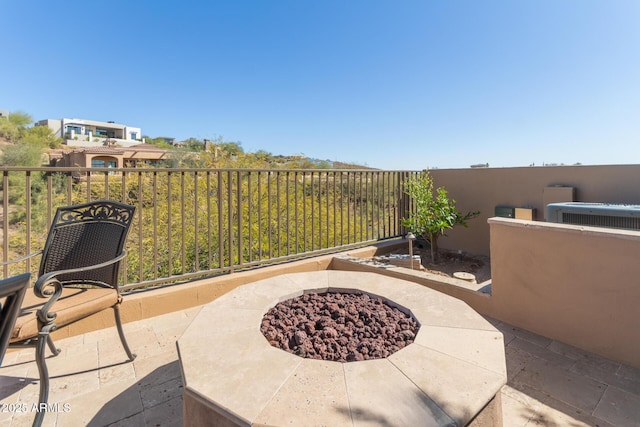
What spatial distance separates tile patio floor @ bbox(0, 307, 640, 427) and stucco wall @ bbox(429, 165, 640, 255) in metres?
2.23

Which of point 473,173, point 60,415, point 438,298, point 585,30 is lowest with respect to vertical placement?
point 60,415

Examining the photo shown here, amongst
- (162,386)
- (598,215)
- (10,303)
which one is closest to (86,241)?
(162,386)

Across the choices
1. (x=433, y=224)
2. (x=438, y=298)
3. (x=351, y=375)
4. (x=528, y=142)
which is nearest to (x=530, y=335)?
(x=438, y=298)

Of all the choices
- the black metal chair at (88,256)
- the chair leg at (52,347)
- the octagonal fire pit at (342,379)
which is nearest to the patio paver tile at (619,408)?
the octagonal fire pit at (342,379)

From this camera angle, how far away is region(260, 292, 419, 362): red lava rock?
4.08 feet

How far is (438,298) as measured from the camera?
176 cm

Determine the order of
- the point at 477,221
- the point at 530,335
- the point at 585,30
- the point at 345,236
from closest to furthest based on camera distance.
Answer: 1. the point at 530,335
2. the point at 345,236
3. the point at 477,221
4. the point at 585,30

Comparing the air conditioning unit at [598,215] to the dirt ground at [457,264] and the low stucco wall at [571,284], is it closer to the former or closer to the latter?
the low stucco wall at [571,284]

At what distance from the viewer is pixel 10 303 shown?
66 cm

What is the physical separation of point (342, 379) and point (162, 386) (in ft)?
4.35

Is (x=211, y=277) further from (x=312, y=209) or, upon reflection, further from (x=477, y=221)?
(x=477, y=221)

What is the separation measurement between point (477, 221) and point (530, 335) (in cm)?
239

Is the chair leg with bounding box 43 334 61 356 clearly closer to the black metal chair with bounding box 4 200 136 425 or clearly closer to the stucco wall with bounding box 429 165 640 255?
the black metal chair with bounding box 4 200 136 425

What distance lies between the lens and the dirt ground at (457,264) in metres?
3.65
